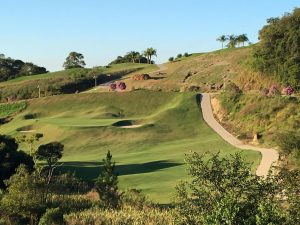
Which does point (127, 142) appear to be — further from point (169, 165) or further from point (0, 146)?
point (0, 146)

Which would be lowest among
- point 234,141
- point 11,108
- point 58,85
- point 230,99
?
point 234,141

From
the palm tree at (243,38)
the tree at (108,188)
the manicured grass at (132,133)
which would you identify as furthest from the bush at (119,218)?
the palm tree at (243,38)

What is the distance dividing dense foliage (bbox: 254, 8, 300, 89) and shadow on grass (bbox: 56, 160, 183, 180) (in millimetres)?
39282

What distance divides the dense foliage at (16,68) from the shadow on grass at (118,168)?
11804cm

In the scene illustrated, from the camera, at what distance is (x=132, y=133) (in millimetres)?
59531

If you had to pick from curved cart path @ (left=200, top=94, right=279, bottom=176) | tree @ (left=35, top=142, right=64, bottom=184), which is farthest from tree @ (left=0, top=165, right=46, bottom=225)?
tree @ (left=35, top=142, right=64, bottom=184)

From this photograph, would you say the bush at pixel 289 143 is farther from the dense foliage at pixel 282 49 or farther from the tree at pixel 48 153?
the dense foliage at pixel 282 49

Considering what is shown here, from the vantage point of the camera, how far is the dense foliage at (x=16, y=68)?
15875cm

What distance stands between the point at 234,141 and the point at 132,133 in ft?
40.8

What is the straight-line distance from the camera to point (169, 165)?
42.4m

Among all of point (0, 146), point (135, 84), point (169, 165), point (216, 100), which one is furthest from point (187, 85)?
point (0, 146)

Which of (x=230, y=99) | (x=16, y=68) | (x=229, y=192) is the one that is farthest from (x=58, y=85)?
(x=229, y=192)

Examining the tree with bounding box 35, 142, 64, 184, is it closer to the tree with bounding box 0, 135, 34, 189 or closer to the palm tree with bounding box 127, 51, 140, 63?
the tree with bounding box 0, 135, 34, 189

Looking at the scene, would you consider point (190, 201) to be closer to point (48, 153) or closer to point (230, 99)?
point (48, 153)
